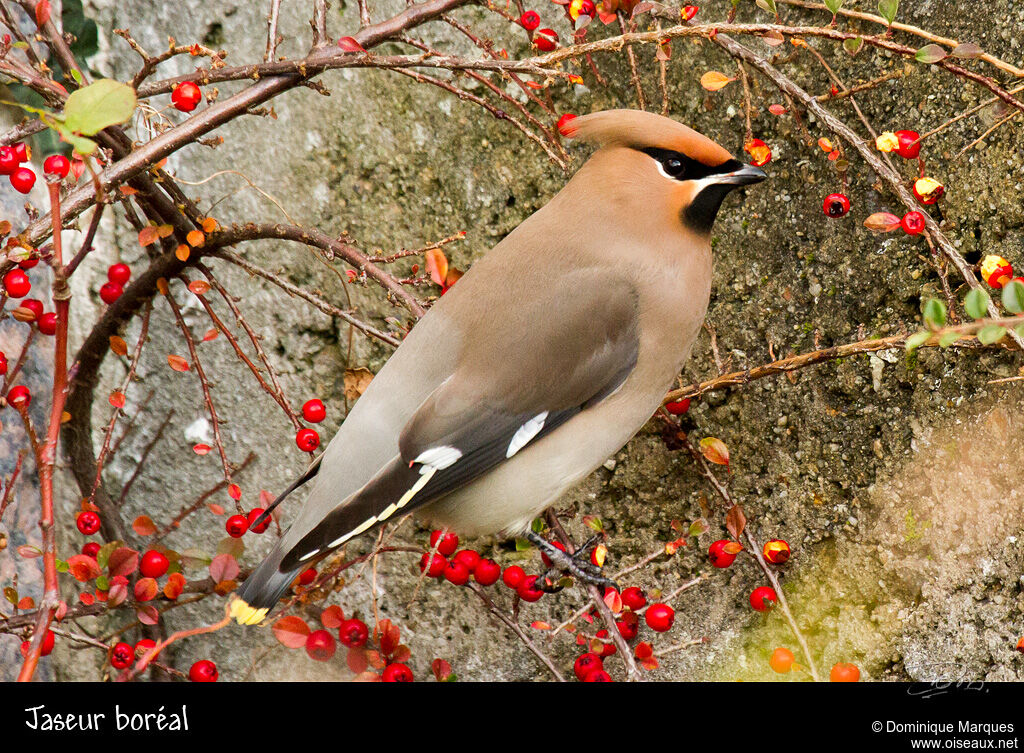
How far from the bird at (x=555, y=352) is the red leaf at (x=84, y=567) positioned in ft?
0.84

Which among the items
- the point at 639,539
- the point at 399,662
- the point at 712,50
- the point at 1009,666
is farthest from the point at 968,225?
the point at 399,662

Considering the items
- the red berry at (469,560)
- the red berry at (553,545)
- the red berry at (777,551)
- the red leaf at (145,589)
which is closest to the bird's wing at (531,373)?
the red berry at (469,560)

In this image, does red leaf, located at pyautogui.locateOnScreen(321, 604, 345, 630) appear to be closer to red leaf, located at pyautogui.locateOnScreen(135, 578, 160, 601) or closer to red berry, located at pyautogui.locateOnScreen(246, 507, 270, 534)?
red berry, located at pyautogui.locateOnScreen(246, 507, 270, 534)

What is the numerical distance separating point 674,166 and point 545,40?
0.95 feet

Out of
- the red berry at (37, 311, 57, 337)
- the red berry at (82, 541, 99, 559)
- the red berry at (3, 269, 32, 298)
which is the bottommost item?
the red berry at (82, 541, 99, 559)

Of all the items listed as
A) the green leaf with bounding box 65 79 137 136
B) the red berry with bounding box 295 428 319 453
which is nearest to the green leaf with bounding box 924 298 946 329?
the green leaf with bounding box 65 79 137 136

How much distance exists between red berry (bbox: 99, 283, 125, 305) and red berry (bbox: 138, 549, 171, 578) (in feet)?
1.73

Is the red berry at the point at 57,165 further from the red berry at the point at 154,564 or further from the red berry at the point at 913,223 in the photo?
the red berry at the point at 913,223

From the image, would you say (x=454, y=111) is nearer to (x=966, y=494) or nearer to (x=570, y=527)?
(x=570, y=527)

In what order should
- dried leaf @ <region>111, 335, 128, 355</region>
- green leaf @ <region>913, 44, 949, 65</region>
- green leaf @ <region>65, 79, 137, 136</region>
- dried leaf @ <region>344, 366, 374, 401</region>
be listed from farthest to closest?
dried leaf @ <region>344, 366, 374, 401</region> → dried leaf @ <region>111, 335, 128, 355</region> → green leaf @ <region>913, 44, 949, 65</region> → green leaf @ <region>65, 79, 137, 136</region>

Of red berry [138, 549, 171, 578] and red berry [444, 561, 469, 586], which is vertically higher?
red berry [138, 549, 171, 578]

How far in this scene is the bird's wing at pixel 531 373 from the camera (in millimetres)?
1697

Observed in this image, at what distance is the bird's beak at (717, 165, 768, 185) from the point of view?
5.32ft
